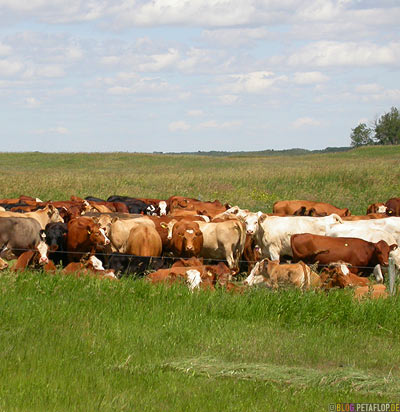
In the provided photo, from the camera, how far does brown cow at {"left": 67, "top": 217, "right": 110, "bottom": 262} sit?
1551 cm

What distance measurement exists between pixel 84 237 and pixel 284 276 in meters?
5.54

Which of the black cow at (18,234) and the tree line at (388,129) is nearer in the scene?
the black cow at (18,234)

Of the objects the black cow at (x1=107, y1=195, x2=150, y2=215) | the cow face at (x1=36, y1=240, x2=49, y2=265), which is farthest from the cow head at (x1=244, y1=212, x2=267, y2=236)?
the black cow at (x1=107, y1=195, x2=150, y2=215)

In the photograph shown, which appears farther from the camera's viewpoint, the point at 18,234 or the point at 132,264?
the point at 18,234

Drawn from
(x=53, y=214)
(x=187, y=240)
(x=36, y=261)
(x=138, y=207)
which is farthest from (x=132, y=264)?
(x=138, y=207)

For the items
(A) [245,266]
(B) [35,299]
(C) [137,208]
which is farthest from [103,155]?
(B) [35,299]

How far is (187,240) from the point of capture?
51.3 ft

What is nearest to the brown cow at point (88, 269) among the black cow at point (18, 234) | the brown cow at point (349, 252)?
the black cow at point (18, 234)

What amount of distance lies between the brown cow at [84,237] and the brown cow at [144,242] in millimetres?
579

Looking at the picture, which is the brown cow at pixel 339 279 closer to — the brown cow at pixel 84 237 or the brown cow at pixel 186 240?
the brown cow at pixel 186 240

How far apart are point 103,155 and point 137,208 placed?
60.2m

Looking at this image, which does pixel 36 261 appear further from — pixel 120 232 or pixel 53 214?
pixel 53 214

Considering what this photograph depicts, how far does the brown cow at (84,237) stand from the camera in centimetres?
1551

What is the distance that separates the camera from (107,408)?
6422 mm
